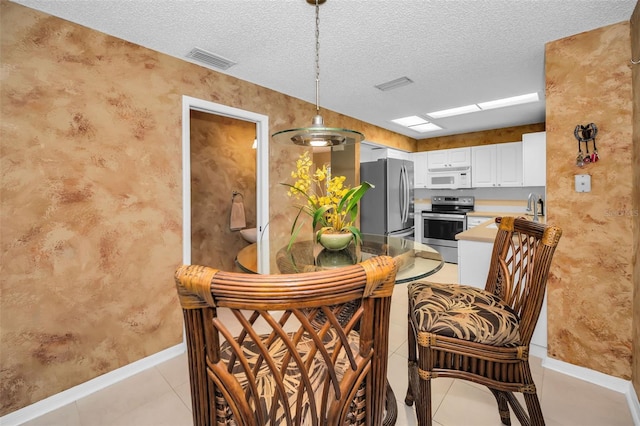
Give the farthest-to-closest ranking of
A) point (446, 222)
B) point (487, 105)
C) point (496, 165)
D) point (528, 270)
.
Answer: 1. point (446, 222)
2. point (496, 165)
3. point (487, 105)
4. point (528, 270)

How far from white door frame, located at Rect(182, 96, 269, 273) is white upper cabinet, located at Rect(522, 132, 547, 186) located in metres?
3.83

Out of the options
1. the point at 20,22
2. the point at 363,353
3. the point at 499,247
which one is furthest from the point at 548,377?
the point at 20,22

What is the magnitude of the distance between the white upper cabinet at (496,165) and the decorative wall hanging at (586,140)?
2868mm

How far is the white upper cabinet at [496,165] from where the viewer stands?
4.54 meters

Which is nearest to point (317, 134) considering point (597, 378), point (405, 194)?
point (597, 378)

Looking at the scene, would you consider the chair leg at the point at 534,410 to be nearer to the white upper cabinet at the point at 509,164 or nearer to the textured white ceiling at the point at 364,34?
the textured white ceiling at the point at 364,34

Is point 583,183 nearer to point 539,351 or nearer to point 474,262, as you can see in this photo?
point 474,262

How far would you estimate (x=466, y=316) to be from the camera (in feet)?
3.88

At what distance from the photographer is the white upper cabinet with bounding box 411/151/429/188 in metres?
5.48

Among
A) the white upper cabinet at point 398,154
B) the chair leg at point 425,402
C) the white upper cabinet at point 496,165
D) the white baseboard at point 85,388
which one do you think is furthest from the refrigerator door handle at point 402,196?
the chair leg at point 425,402

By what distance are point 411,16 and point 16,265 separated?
111 inches

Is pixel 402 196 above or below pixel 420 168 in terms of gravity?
below

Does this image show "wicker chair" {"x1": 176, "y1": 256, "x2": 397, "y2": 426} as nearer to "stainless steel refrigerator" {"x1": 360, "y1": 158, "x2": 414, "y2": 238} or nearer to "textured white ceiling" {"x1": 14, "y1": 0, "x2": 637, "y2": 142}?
"textured white ceiling" {"x1": 14, "y1": 0, "x2": 637, "y2": 142}

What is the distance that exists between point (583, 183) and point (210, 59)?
9.67ft
